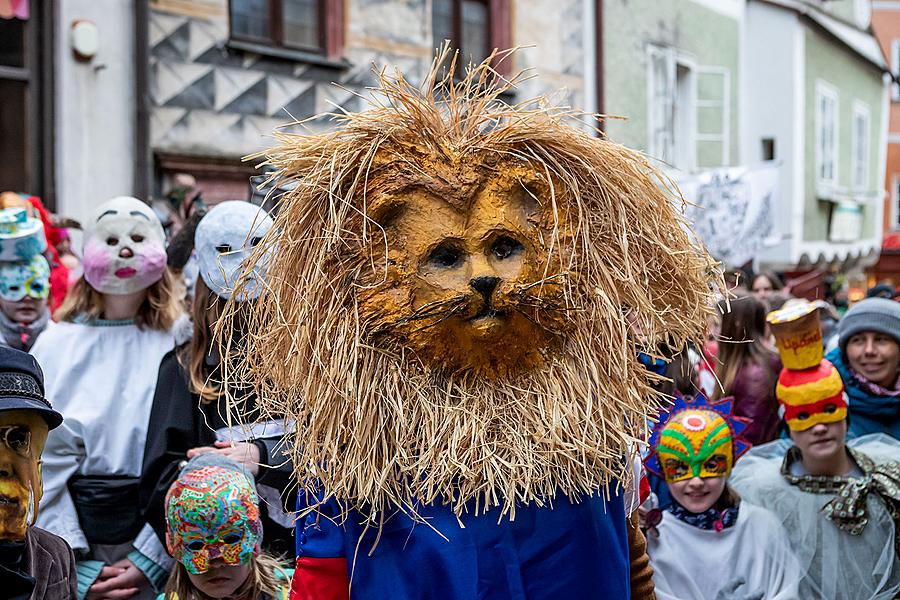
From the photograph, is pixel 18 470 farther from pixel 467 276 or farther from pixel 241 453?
pixel 467 276

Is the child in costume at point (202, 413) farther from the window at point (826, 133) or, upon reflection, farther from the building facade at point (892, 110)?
the building facade at point (892, 110)

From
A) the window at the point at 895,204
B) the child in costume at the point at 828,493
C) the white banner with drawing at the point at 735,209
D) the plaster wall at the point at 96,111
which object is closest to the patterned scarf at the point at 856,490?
the child in costume at the point at 828,493

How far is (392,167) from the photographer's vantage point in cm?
226

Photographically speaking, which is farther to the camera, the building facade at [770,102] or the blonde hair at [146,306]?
the building facade at [770,102]

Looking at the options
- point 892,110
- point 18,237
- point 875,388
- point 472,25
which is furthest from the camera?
point 892,110

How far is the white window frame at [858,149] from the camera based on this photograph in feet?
66.8

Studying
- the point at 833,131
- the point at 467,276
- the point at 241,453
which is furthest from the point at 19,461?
the point at 833,131

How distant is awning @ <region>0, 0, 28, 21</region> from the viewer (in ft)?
25.0

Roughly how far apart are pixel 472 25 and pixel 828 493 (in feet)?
28.7

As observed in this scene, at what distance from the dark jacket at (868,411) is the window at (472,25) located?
7432 millimetres

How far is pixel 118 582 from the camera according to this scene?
10.9 feet

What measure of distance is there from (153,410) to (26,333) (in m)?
1.26

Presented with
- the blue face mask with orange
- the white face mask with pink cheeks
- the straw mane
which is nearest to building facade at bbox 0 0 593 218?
the white face mask with pink cheeks

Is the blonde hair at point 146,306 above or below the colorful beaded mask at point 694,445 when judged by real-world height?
above
